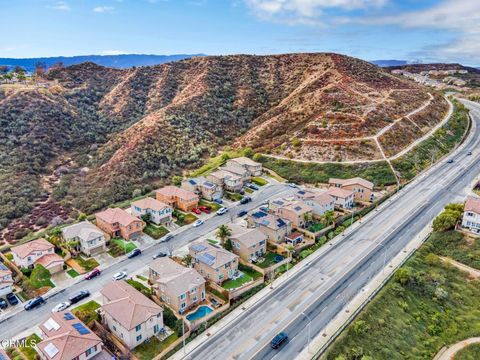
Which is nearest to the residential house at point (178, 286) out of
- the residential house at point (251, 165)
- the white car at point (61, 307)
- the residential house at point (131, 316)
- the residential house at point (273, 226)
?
the residential house at point (131, 316)

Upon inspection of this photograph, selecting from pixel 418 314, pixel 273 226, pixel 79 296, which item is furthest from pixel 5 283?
pixel 418 314

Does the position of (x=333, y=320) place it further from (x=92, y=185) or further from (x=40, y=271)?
(x=92, y=185)

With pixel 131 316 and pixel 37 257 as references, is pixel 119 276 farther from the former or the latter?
pixel 37 257

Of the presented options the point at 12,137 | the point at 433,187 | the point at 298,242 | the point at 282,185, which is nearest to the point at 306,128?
the point at 282,185

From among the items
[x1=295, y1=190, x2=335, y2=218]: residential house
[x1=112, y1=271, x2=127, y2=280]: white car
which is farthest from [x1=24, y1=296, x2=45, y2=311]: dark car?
[x1=295, y1=190, x2=335, y2=218]: residential house

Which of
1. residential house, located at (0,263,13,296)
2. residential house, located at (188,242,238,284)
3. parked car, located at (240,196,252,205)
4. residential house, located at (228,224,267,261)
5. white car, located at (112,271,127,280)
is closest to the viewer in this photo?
residential house, located at (0,263,13,296)

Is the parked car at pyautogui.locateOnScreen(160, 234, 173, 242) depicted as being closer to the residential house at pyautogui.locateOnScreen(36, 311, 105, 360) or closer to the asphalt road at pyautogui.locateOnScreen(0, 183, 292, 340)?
the asphalt road at pyautogui.locateOnScreen(0, 183, 292, 340)
